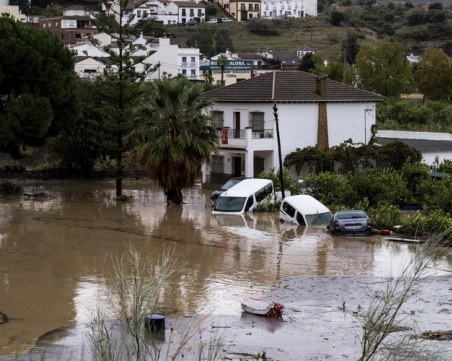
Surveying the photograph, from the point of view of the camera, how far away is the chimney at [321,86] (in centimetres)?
4628

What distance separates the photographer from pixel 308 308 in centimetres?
2102

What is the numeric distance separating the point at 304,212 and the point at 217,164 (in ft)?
45.9

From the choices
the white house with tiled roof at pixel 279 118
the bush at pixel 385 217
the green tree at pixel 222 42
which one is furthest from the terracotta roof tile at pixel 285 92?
the green tree at pixel 222 42

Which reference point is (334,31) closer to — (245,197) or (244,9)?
(244,9)

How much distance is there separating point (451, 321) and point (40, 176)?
30408mm

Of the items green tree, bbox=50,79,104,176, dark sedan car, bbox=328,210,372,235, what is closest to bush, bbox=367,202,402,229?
dark sedan car, bbox=328,210,372,235

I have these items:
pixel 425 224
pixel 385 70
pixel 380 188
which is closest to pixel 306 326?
pixel 425 224

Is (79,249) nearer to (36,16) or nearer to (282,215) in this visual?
(282,215)

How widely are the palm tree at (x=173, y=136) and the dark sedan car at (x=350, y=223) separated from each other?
750 cm

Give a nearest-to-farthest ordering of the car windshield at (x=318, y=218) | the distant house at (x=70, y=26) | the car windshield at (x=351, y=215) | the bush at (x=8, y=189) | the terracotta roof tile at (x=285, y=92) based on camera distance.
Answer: the car windshield at (x=351, y=215) < the car windshield at (x=318, y=218) < the bush at (x=8, y=189) < the terracotta roof tile at (x=285, y=92) < the distant house at (x=70, y=26)

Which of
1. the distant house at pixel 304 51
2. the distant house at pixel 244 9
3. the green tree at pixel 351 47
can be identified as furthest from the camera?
the distant house at pixel 244 9

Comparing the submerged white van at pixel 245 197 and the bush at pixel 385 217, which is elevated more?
the submerged white van at pixel 245 197

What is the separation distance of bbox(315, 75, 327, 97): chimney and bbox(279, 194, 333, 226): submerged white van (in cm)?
1321

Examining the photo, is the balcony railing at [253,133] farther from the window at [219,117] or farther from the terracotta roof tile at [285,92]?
the window at [219,117]
